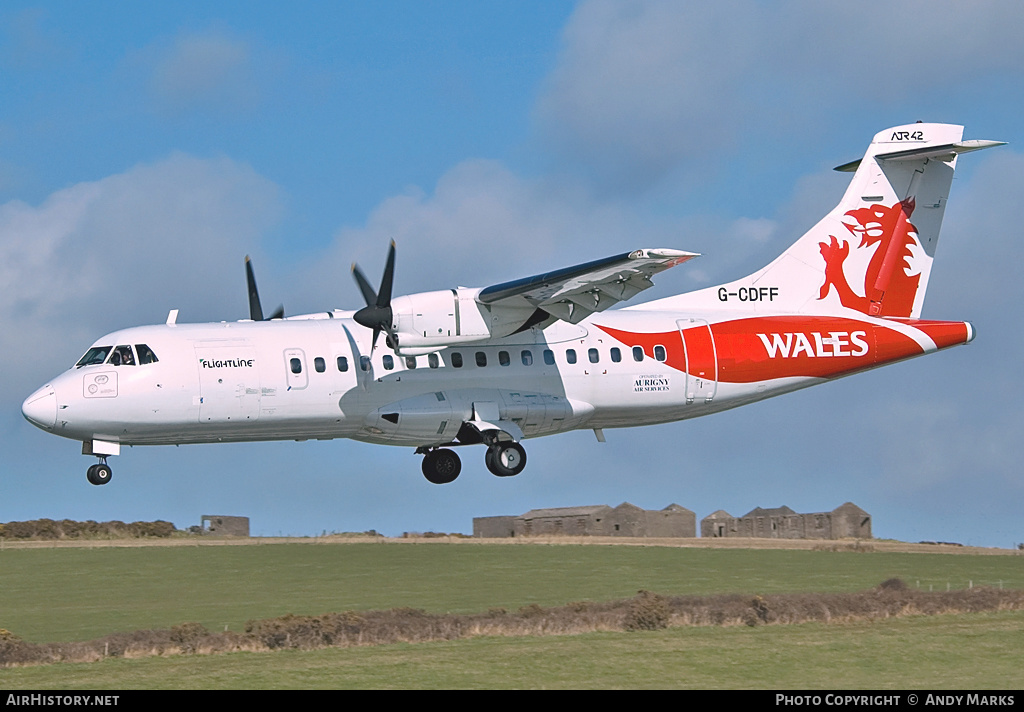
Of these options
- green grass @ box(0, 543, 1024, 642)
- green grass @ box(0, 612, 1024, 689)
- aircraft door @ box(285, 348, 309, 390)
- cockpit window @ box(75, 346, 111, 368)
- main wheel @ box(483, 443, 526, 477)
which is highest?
cockpit window @ box(75, 346, 111, 368)

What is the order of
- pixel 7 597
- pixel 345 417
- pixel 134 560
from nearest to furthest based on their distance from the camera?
pixel 345 417, pixel 7 597, pixel 134 560

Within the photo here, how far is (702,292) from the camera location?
3356 centimetres

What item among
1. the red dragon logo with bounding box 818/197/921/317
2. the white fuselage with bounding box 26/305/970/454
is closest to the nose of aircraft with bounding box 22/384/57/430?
the white fuselage with bounding box 26/305/970/454

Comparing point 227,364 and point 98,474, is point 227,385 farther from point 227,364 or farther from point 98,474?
point 98,474

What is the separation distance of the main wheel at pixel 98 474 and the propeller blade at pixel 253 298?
5705 mm

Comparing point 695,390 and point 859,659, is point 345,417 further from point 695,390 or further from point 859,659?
point 859,659

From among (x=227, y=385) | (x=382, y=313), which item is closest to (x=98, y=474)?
(x=227, y=385)

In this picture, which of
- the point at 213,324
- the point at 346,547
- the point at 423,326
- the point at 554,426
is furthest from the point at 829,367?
the point at 346,547

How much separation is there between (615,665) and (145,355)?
1170 centimetres

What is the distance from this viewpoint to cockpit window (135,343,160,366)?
28812 millimetres

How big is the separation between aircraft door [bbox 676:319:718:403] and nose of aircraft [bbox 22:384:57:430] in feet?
46.1

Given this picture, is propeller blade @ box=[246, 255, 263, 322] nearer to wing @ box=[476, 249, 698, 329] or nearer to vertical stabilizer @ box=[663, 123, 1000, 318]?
wing @ box=[476, 249, 698, 329]

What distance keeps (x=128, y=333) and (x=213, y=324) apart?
1.85 m

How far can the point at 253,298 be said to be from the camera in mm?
33406
